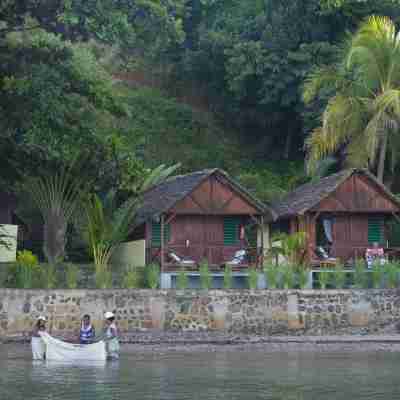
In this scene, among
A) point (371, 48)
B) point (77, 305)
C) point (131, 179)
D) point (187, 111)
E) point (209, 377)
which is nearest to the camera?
point (209, 377)

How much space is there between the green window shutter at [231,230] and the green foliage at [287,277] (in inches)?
189

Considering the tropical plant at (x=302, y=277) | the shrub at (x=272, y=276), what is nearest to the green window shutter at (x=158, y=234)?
the shrub at (x=272, y=276)

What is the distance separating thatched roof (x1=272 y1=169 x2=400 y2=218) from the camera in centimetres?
3444

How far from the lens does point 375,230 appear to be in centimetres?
3584

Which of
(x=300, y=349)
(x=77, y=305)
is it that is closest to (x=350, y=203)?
(x=300, y=349)

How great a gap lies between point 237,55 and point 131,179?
80.1ft

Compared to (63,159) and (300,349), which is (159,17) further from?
(300,349)

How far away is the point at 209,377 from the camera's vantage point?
68.3ft

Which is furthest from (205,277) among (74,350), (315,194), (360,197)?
(360,197)

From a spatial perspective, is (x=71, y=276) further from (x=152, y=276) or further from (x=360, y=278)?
(x=360, y=278)

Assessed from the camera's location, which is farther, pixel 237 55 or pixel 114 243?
pixel 237 55

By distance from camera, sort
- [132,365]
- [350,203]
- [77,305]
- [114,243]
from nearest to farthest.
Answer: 1. [132,365]
2. [77,305]
3. [114,243]
4. [350,203]

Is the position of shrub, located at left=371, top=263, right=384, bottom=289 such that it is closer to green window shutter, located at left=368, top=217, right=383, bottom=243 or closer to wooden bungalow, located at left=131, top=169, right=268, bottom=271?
wooden bungalow, located at left=131, top=169, right=268, bottom=271

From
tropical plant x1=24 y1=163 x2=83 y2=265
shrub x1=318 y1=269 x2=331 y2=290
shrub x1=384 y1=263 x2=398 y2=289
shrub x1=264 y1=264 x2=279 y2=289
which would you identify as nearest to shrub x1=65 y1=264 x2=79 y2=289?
tropical plant x1=24 y1=163 x2=83 y2=265
